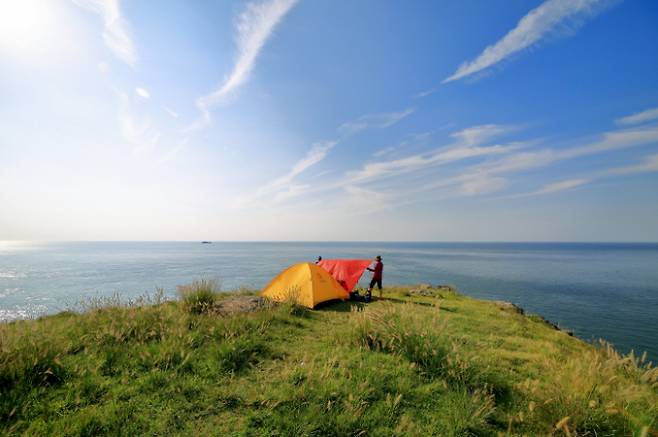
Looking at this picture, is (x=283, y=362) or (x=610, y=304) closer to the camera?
(x=283, y=362)

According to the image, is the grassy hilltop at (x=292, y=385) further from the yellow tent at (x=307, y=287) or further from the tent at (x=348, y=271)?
the tent at (x=348, y=271)

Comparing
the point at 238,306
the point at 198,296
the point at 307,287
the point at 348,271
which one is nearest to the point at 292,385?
the point at 238,306

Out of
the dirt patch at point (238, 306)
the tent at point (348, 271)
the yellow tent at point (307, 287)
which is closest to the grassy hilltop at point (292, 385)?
the dirt patch at point (238, 306)

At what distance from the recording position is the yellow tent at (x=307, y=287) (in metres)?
12.9

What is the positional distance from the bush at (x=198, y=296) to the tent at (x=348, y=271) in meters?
7.73

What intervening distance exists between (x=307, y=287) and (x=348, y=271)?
399 cm

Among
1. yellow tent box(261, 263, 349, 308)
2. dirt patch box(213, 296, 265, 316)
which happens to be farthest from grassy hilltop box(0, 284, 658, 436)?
yellow tent box(261, 263, 349, 308)

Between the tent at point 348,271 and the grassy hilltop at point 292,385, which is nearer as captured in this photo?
the grassy hilltop at point 292,385

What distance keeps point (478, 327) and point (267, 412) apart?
32.2 ft

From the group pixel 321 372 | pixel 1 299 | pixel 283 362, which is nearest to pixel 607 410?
pixel 321 372

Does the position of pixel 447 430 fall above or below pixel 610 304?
above

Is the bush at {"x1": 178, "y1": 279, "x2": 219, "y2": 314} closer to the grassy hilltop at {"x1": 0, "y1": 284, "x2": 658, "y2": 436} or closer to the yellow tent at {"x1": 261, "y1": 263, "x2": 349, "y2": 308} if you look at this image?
the grassy hilltop at {"x1": 0, "y1": 284, "x2": 658, "y2": 436}

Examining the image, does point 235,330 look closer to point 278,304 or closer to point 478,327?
point 278,304

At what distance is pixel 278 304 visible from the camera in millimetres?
11078
